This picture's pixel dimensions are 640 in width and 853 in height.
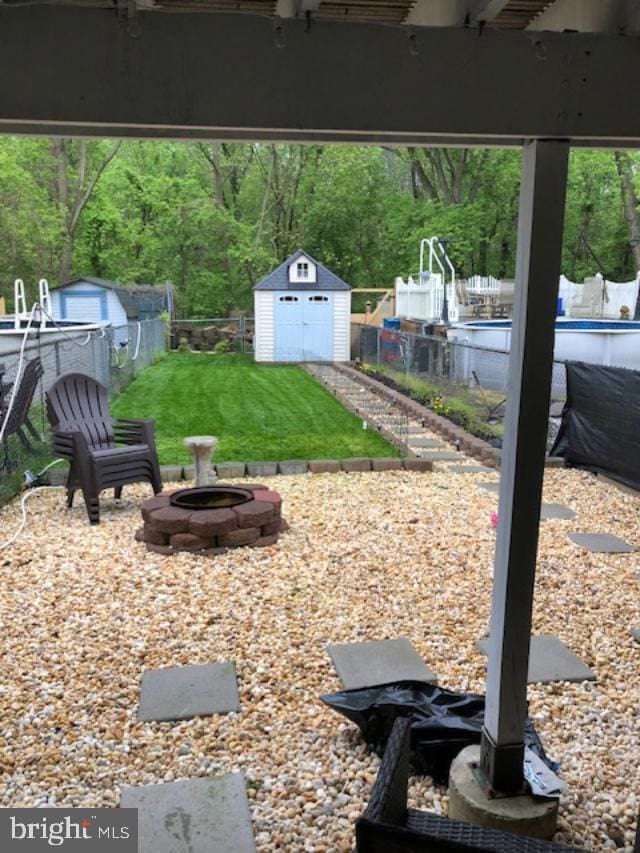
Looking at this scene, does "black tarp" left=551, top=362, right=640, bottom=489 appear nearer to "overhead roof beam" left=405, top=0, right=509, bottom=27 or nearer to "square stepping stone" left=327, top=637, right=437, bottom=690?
"square stepping stone" left=327, top=637, right=437, bottom=690

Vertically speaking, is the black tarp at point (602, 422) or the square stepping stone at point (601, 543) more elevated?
the black tarp at point (602, 422)

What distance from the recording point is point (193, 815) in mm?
2373

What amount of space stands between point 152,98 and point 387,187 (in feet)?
103

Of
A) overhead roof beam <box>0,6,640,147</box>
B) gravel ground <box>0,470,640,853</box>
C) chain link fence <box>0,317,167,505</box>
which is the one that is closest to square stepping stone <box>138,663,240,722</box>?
gravel ground <box>0,470,640,853</box>

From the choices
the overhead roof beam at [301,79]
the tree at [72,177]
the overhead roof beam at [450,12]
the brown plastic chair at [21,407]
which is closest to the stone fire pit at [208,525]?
the brown plastic chair at [21,407]

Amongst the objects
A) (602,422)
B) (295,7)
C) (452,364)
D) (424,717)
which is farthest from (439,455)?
(295,7)

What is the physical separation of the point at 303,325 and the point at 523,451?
17056 mm

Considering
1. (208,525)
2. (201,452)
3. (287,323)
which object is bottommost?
(208,525)

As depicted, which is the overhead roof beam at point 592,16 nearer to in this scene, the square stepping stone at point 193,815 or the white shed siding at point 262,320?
the square stepping stone at point 193,815

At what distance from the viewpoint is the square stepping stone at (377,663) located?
3.26m

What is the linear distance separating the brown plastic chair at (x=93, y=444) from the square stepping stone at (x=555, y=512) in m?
3.25

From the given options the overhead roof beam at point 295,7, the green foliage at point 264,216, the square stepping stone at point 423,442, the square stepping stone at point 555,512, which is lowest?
the square stepping stone at point 423,442

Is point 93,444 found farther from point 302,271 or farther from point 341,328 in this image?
point 302,271

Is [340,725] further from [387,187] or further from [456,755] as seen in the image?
[387,187]
